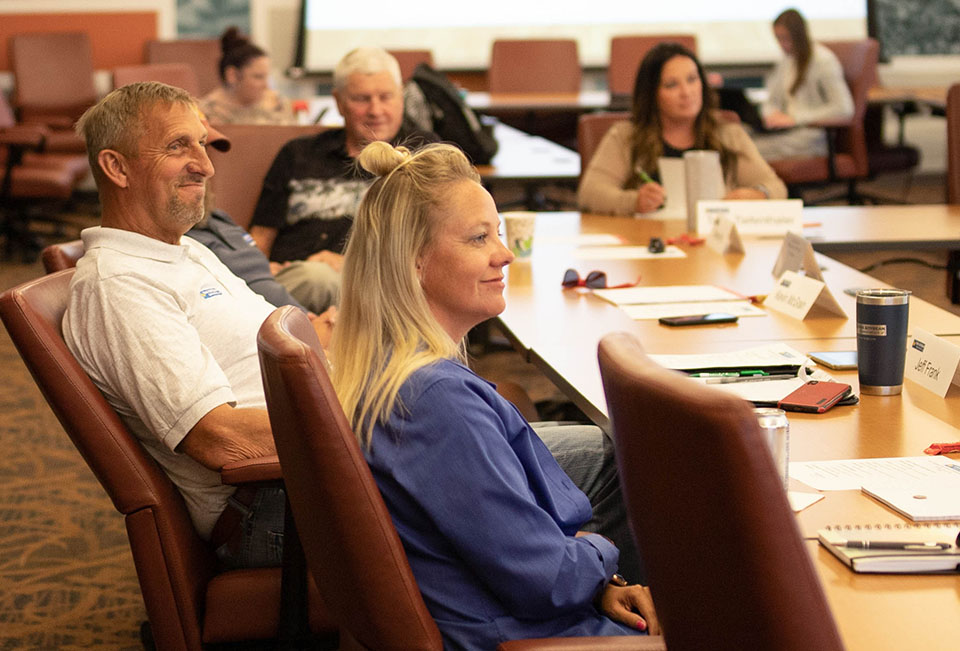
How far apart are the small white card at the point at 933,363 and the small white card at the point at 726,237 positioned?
1243 mm

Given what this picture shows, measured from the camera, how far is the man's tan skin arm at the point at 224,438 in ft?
6.20

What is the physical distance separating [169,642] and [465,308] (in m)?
0.75

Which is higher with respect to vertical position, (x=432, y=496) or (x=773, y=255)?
(x=773, y=255)

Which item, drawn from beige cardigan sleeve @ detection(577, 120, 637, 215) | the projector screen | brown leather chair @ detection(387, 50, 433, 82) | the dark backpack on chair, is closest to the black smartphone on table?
beige cardigan sleeve @ detection(577, 120, 637, 215)

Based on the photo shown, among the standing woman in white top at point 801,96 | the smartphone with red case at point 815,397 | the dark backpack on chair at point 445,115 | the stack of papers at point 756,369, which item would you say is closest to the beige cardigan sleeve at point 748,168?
the dark backpack on chair at point 445,115

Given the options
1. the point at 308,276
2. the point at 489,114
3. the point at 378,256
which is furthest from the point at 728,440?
the point at 489,114

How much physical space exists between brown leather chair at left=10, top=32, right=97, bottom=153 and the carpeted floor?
14.3 feet

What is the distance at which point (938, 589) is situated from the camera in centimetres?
118

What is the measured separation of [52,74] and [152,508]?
24.4 feet

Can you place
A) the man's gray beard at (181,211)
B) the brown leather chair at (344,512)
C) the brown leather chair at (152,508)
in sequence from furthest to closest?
the man's gray beard at (181,211) < the brown leather chair at (152,508) < the brown leather chair at (344,512)

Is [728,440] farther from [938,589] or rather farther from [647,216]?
[647,216]

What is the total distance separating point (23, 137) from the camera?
21.1 feet

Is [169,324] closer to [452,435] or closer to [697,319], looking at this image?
[452,435]

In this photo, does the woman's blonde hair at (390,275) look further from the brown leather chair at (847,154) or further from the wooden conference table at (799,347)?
the brown leather chair at (847,154)
